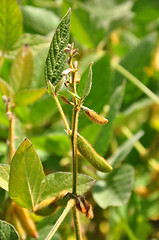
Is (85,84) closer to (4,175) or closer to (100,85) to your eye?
(4,175)

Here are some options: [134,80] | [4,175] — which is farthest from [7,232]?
[134,80]

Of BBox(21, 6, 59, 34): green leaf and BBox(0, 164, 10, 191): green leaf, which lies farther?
BBox(21, 6, 59, 34): green leaf

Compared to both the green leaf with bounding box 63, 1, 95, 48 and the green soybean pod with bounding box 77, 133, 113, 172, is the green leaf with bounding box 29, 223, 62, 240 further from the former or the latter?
the green leaf with bounding box 63, 1, 95, 48

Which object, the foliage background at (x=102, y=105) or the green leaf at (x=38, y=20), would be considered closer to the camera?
the foliage background at (x=102, y=105)

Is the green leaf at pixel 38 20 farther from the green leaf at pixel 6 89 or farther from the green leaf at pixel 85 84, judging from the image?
the green leaf at pixel 85 84

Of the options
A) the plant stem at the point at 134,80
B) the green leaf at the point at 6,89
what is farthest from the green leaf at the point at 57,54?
the plant stem at the point at 134,80

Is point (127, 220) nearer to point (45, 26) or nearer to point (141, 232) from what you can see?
point (141, 232)

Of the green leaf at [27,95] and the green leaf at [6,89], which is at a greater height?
the green leaf at [6,89]

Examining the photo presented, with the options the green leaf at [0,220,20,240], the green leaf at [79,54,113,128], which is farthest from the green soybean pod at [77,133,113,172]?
the green leaf at [79,54,113,128]
